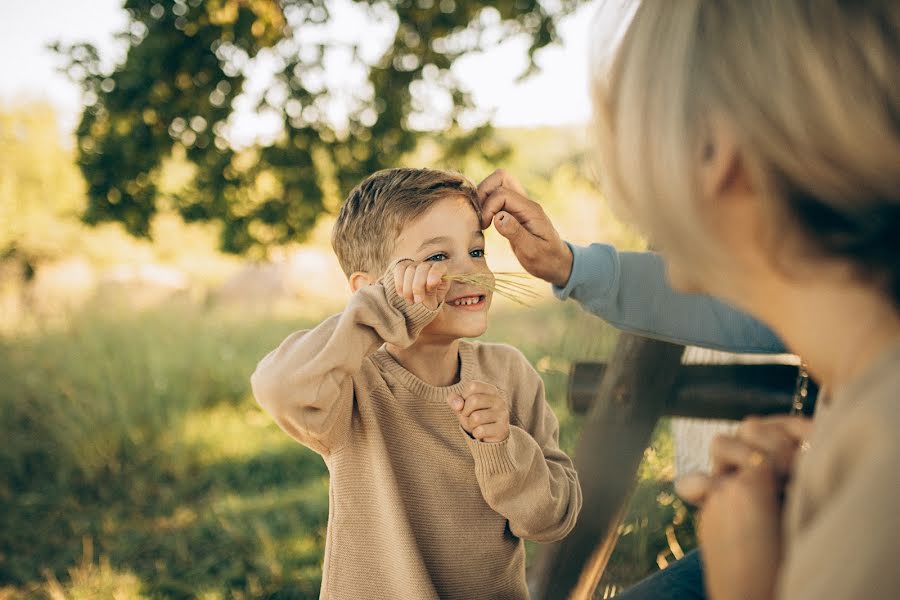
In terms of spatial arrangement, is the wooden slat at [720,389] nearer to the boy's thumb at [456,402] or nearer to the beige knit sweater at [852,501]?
the boy's thumb at [456,402]

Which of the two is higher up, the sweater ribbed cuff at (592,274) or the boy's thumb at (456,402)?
the sweater ribbed cuff at (592,274)

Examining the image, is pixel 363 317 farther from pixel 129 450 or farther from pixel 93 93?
pixel 129 450

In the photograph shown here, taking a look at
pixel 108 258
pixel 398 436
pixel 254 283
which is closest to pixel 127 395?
pixel 398 436

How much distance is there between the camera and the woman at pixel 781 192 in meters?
0.97

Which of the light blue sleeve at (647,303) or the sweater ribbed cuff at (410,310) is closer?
the sweater ribbed cuff at (410,310)

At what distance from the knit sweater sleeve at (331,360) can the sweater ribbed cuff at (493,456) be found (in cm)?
29

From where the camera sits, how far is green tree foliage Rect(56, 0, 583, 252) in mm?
3297

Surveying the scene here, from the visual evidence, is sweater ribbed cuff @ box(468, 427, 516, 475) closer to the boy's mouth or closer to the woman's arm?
the boy's mouth

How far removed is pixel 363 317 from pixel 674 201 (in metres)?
0.90

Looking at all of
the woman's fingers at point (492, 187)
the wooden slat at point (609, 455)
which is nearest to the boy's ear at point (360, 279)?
the woman's fingers at point (492, 187)

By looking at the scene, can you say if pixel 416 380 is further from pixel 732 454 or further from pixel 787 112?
pixel 787 112

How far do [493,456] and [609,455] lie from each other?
2.88 feet

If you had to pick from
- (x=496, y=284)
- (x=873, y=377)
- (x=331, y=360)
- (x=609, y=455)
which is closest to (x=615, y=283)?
(x=496, y=284)

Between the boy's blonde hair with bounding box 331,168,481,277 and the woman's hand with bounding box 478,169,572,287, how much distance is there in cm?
5
